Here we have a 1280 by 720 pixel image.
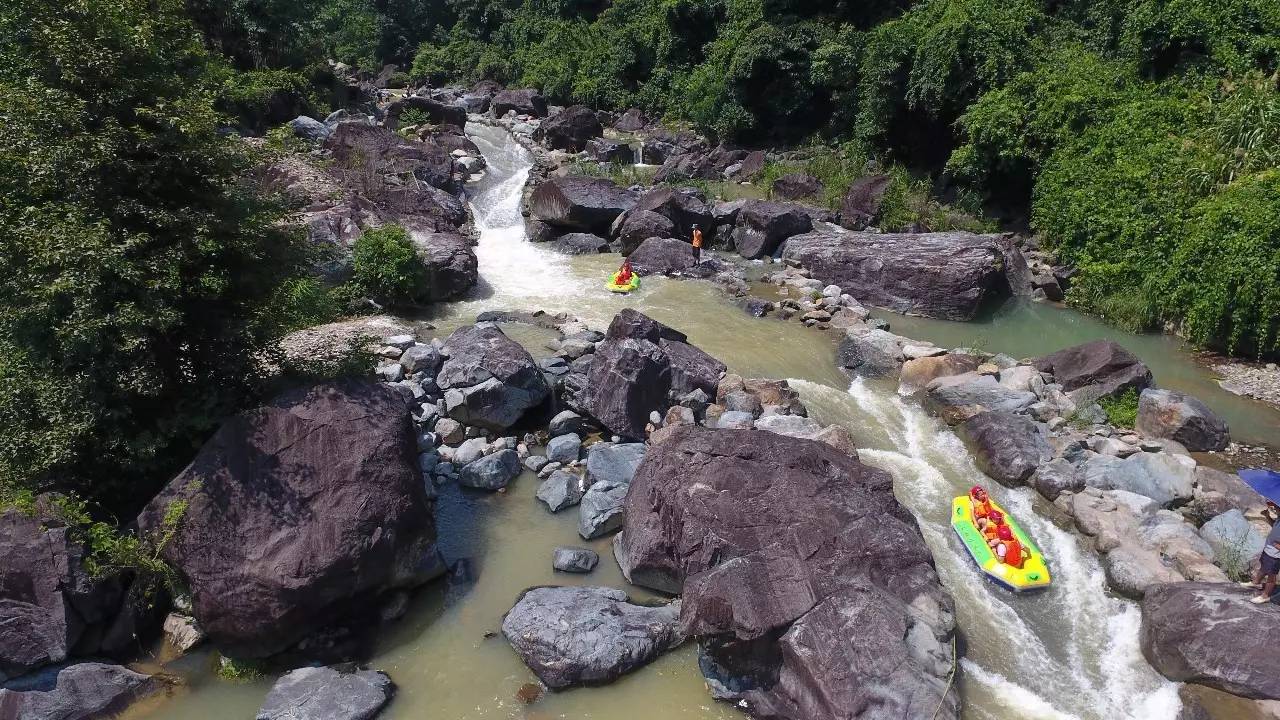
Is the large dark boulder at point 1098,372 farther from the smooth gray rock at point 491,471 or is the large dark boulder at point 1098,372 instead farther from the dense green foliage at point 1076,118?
the smooth gray rock at point 491,471

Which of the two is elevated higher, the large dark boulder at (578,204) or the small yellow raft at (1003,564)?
the large dark boulder at (578,204)

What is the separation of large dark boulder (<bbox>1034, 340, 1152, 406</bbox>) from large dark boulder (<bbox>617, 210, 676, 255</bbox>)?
11.6 metres

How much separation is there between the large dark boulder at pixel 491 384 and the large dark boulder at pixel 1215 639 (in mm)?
9342

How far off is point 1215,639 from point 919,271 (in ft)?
39.8

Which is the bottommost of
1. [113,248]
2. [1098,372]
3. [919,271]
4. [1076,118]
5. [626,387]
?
[1098,372]

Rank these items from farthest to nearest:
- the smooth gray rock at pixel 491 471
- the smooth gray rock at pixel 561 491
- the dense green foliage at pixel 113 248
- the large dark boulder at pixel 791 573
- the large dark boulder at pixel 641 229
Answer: the large dark boulder at pixel 641 229 → the smooth gray rock at pixel 491 471 → the smooth gray rock at pixel 561 491 → the dense green foliage at pixel 113 248 → the large dark boulder at pixel 791 573

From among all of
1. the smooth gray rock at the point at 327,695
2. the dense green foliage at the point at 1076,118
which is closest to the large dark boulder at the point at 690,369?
the smooth gray rock at the point at 327,695

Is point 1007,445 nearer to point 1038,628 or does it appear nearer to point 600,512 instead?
point 1038,628

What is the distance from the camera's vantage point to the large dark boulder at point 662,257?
21.2 m

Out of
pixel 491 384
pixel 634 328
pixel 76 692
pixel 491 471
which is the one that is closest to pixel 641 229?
pixel 634 328

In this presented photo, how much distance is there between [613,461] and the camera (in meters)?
11.5

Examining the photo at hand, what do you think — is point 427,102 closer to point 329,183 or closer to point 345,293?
point 329,183

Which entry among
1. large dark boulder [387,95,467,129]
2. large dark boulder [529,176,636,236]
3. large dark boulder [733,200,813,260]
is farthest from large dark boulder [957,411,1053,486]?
large dark boulder [387,95,467,129]

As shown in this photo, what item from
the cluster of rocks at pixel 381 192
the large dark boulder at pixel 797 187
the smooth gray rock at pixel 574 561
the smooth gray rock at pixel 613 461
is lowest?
the smooth gray rock at pixel 574 561
